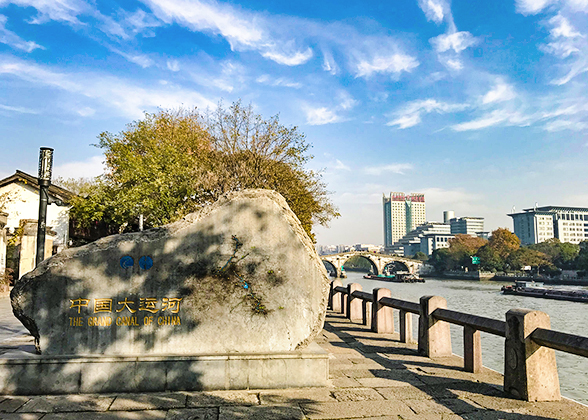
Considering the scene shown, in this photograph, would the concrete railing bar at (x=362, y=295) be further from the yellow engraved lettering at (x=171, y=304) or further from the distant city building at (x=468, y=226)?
the distant city building at (x=468, y=226)

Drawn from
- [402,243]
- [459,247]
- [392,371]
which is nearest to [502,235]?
[459,247]

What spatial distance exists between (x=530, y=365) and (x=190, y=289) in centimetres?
419

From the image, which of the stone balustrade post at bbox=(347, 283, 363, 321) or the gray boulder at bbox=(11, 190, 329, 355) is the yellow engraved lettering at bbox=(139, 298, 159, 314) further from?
the stone balustrade post at bbox=(347, 283, 363, 321)

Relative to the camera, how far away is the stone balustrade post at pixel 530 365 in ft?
16.2

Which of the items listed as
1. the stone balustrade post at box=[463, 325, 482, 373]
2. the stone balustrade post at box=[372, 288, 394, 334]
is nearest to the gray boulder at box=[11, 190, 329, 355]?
the stone balustrade post at box=[463, 325, 482, 373]

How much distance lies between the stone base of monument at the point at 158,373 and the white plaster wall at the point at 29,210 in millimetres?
23652

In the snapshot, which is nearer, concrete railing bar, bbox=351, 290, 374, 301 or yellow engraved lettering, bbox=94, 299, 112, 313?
yellow engraved lettering, bbox=94, 299, 112, 313

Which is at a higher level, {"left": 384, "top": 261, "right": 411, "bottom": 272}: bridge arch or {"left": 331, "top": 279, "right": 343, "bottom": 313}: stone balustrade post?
{"left": 331, "top": 279, "right": 343, "bottom": 313}: stone balustrade post

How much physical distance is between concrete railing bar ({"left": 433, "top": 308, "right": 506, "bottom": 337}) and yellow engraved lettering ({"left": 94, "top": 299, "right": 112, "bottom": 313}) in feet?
16.2

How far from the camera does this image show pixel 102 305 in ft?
17.4

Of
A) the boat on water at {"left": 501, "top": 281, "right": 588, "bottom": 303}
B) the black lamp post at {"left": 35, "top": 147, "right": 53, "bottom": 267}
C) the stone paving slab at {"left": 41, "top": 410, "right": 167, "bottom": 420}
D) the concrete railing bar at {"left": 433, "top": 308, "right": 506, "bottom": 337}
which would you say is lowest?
the boat on water at {"left": 501, "top": 281, "right": 588, "bottom": 303}

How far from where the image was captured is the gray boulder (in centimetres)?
521

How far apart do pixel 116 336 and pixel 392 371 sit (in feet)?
12.7

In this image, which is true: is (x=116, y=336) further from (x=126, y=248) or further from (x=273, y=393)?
(x=273, y=393)
